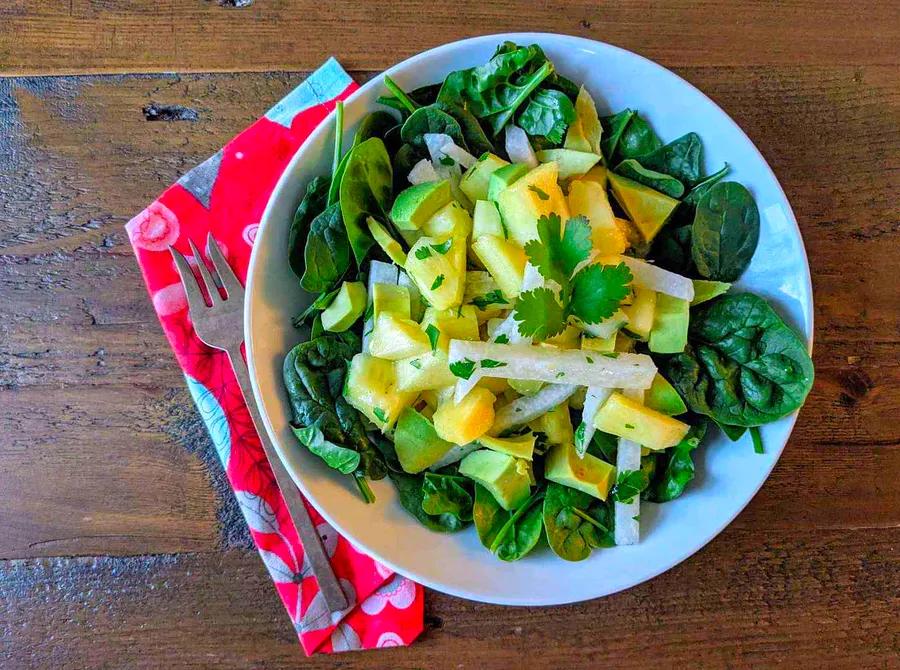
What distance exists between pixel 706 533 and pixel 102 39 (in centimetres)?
205

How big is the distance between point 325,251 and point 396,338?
10.8 inches

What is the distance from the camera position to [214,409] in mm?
1802

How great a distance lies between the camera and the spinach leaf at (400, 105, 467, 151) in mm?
1554

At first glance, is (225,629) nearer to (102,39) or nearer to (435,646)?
(435,646)

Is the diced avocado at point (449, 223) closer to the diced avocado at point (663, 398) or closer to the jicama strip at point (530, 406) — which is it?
the jicama strip at point (530, 406)

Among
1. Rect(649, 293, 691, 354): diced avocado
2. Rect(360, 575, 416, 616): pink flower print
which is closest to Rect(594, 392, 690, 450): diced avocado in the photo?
Rect(649, 293, 691, 354): diced avocado

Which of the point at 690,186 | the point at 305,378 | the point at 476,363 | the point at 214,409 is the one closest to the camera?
the point at 476,363

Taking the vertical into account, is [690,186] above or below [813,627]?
above

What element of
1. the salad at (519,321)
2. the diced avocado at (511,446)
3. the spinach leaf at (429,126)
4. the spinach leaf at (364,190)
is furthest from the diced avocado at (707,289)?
the spinach leaf at (364,190)

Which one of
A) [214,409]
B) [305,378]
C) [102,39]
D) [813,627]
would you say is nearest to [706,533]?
[813,627]

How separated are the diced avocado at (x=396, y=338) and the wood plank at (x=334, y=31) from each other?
0.83m

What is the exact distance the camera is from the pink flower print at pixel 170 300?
180 centimetres

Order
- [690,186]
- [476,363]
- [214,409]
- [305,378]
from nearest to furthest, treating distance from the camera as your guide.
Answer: [476,363], [305,378], [690,186], [214,409]

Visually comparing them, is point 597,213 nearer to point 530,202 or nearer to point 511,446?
point 530,202
